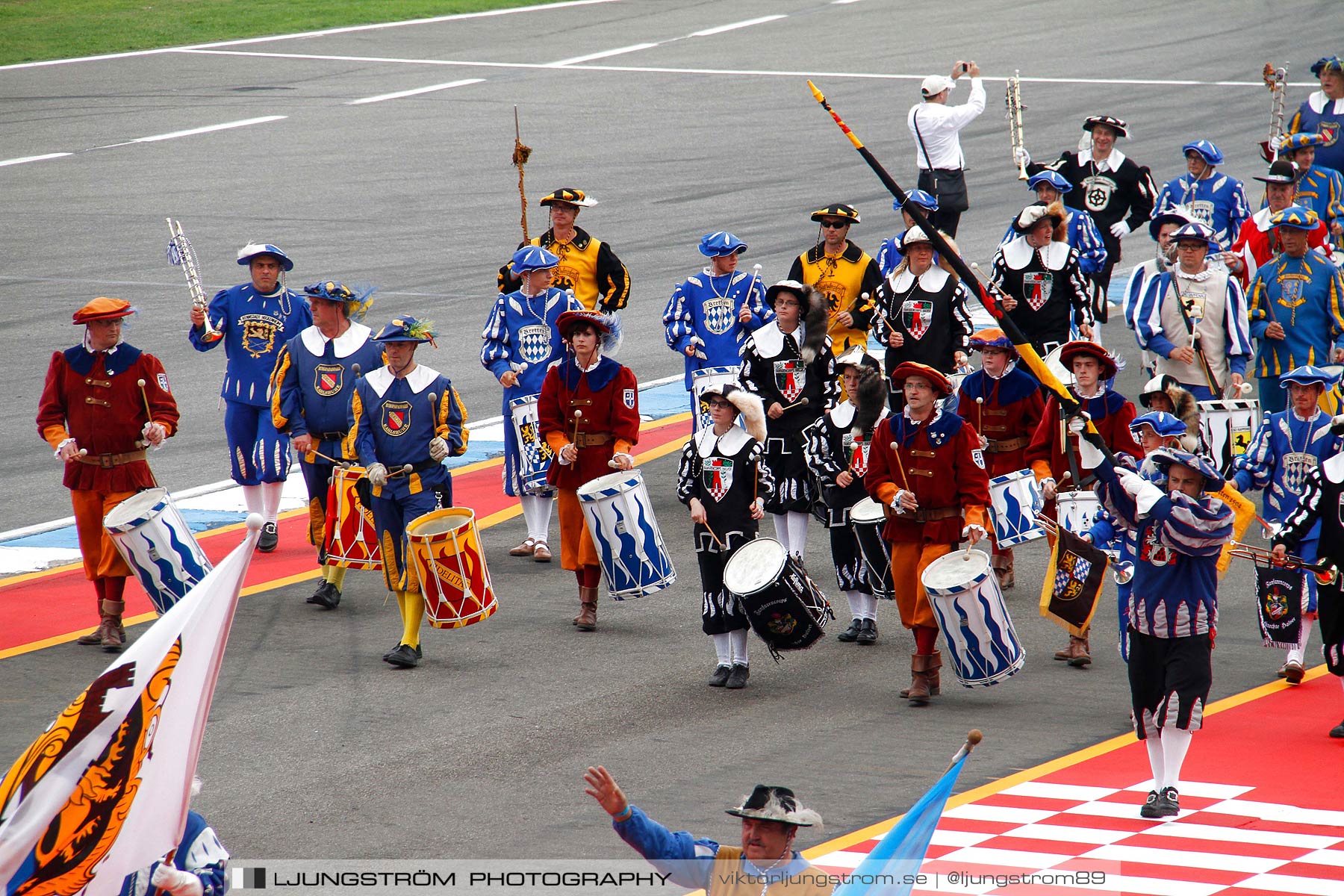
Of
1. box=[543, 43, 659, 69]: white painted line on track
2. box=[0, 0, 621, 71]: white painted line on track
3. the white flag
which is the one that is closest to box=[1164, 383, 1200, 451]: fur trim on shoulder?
the white flag

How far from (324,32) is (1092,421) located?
32.9 meters

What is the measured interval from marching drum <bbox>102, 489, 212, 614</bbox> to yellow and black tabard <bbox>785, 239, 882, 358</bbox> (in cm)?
570

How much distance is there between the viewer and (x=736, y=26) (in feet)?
144

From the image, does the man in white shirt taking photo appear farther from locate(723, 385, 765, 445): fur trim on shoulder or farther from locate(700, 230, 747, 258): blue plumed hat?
locate(723, 385, 765, 445): fur trim on shoulder

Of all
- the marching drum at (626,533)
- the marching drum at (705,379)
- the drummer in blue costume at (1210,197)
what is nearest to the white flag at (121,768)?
the marching drum at (626,533)

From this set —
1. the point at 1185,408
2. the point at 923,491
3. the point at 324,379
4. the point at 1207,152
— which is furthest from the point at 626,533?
the point at 1207,152

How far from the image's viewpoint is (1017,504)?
12.3 metres

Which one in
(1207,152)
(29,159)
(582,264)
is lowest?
(582,264)

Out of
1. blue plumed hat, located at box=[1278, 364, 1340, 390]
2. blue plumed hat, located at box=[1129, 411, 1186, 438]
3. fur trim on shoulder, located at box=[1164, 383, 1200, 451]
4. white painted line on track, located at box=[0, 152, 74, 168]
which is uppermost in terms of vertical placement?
white painted line on track, located at box=[0, 152, 74, 168]

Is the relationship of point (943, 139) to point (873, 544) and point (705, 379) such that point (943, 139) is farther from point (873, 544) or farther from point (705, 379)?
point (873, 544)

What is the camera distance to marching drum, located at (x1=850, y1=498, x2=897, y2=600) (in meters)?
12.0

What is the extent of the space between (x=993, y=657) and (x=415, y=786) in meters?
3.34

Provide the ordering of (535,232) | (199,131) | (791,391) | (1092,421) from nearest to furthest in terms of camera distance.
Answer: (1092,421), (791,391), (535,232), (199,131)

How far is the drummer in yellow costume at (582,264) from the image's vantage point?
15266mm
